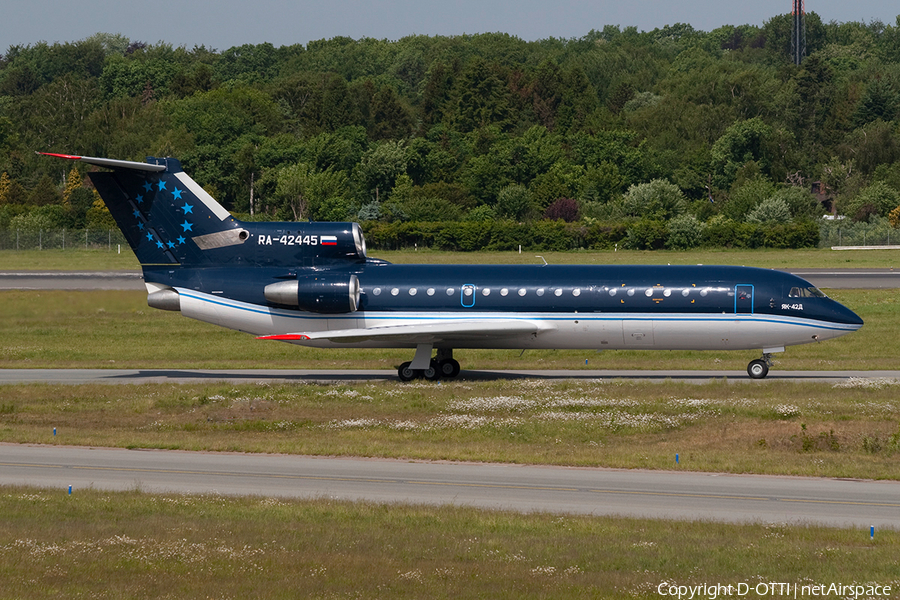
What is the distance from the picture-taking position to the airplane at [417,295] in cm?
3609

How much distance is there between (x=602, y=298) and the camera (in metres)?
36.4

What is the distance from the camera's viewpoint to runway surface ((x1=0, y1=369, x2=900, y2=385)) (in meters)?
37.6

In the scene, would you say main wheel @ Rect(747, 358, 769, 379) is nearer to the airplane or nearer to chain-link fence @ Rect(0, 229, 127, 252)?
the airplane

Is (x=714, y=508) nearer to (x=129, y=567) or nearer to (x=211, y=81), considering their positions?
(x=129, y=567)

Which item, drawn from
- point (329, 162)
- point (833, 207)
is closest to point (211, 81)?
point (329, 162)

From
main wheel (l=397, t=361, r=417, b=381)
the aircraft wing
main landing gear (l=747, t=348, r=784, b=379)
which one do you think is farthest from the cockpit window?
main wheel (l=397, t=361, r=417, b=381)

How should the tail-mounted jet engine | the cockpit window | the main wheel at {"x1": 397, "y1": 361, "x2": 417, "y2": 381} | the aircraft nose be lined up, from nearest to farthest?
the aircraft nose → the cockpit window → the tail-mounted jet engine → the main wheel at {"x1": 397, "y1": 361, "x2": 417, "y2": 381}

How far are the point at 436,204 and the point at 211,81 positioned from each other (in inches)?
3465

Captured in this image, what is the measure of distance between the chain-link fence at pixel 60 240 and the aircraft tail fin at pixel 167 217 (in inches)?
2456

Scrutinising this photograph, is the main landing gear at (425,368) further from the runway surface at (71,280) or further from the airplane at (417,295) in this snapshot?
the runway surface at (71,280)

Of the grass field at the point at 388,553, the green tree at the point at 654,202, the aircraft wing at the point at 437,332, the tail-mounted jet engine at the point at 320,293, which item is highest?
the green tree at the point at 654,202

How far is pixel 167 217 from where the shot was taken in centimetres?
3853

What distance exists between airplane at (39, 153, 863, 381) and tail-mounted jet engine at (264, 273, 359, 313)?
49 millimetres

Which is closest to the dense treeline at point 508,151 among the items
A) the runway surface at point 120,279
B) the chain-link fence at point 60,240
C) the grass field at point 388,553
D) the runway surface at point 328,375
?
the chain-link fence at point 60,240
